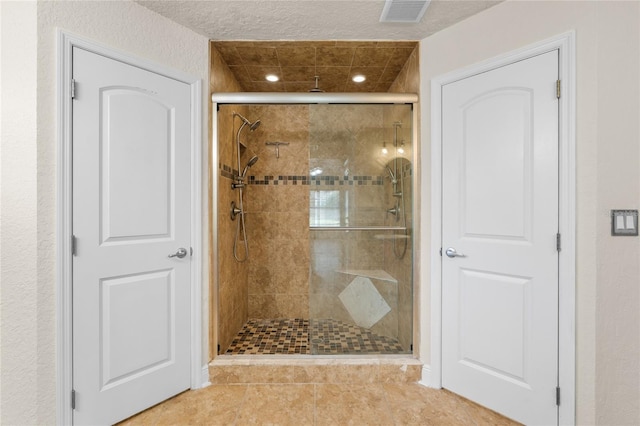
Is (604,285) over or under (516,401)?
over

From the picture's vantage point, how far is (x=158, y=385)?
1869mm

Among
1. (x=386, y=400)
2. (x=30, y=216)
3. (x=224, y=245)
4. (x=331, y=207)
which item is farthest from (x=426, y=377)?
(x=30, y=216)

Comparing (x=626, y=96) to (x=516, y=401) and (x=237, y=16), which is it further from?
(x=237, y=16)

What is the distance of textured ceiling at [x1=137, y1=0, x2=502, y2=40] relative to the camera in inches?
69.7

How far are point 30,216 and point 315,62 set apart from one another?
6.57 feet

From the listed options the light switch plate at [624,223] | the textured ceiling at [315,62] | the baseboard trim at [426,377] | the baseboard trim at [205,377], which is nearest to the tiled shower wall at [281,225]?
the textured ceiling at [315,62]

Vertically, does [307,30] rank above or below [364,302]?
above

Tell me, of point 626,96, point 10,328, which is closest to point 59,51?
point 10,328

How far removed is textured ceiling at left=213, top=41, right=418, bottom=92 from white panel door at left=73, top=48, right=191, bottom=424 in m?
0.65

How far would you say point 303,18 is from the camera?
189 cm

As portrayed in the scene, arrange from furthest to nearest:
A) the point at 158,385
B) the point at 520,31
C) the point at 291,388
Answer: the point at 291,388
the point at 158,385
the point at 520,31

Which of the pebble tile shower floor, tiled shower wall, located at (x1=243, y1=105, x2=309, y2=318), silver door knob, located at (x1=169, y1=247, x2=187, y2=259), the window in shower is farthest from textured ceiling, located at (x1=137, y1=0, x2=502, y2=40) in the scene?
the pebble tile shower floor

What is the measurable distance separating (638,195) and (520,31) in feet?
3.31

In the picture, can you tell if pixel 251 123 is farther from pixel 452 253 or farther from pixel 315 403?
pixel 315 403
